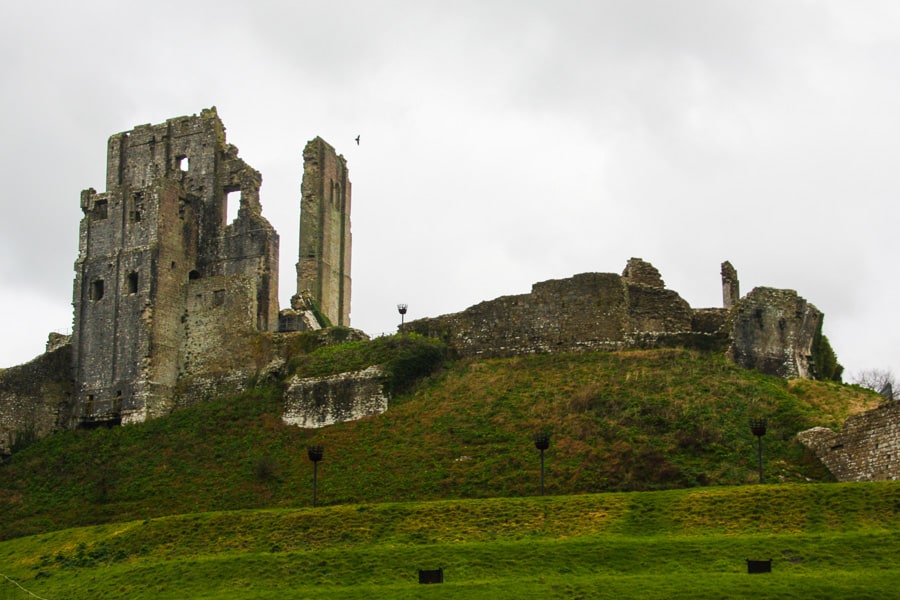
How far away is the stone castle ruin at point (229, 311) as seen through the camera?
44.5 metres

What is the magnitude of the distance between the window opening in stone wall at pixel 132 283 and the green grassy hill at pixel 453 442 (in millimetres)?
5836

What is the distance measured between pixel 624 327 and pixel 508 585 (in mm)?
19693

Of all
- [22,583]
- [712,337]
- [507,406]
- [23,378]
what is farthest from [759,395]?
[23,378]

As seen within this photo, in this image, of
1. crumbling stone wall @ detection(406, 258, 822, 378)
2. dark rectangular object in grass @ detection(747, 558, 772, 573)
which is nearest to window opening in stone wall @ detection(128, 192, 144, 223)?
crumbling stone wall @ detection(406, 258, 822, 378)

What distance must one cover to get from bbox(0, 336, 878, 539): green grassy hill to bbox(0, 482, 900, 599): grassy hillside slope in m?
2.94

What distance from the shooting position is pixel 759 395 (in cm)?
3919

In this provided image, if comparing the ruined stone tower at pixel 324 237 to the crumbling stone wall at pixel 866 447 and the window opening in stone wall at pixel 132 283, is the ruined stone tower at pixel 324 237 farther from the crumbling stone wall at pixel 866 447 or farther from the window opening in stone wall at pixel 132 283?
the crumbling stone wall at pixel 866 447

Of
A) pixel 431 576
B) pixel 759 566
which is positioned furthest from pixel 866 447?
pixel 431 576

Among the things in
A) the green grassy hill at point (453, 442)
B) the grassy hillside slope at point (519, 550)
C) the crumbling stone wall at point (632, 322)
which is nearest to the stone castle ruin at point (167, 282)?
the green grassy hill at point (453, 442)

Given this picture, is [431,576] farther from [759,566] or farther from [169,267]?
[169,267]

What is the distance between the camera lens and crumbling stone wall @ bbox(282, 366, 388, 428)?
44.2 meters

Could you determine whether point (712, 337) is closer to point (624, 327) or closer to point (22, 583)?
point (624, 327)

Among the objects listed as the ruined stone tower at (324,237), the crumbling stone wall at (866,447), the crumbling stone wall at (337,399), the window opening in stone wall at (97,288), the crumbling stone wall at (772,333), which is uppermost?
the ruined stone tower at (324,237)

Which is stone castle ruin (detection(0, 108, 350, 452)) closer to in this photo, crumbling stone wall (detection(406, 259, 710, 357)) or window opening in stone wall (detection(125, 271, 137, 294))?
window opening in stone wall (detection(125, 271, 137, 294))
